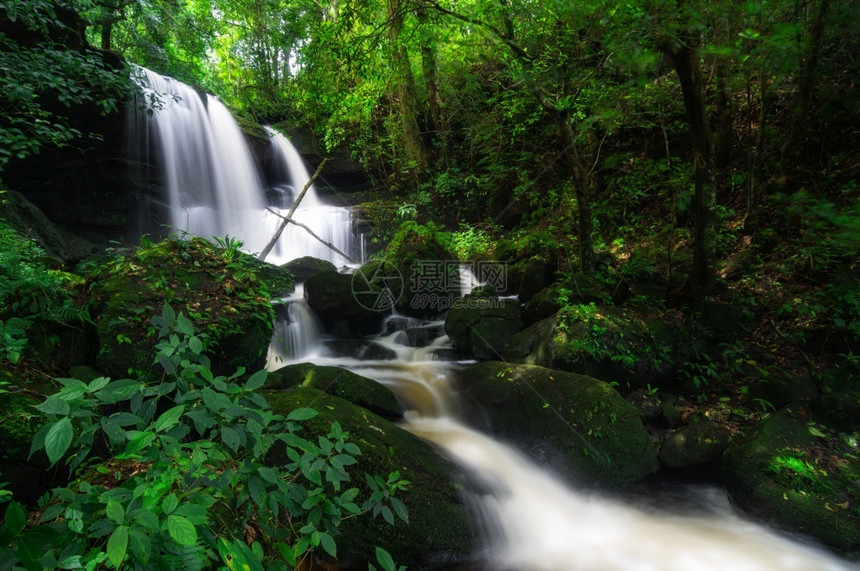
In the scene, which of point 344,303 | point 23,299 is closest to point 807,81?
point 344,303

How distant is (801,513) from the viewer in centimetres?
351

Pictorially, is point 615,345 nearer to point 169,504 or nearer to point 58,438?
point 169,504

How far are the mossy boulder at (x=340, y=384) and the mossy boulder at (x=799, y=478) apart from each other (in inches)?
146

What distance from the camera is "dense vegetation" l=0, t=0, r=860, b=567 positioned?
1.44m

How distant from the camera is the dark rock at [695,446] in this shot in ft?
14.5

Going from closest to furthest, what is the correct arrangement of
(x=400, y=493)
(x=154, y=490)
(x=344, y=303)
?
(x=154, y=490)
(x=400, y=493)
(x=344, y=303)

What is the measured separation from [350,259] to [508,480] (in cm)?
900

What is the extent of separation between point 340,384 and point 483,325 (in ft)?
9.57

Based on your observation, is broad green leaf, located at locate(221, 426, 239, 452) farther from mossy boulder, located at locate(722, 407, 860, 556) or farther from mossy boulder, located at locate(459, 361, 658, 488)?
mossy boulder, located at locate(722, 407, 860, 556)

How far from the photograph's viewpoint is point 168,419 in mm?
1299

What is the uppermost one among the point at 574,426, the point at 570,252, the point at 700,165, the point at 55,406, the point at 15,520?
the point at 700,165

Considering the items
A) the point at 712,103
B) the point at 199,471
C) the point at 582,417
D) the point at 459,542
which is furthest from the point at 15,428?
the point at 712,103

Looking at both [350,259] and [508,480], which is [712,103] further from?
[350,259]

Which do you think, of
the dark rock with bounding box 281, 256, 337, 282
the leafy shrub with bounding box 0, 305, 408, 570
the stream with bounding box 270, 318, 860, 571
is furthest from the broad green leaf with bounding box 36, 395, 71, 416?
the dark rock with bounding box 281, 256, 337, 282
